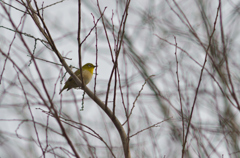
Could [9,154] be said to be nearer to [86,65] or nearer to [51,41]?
[86,65]

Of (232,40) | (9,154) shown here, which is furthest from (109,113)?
(232,40)

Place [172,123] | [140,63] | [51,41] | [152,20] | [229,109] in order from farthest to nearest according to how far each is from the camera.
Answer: [152,20] → [140,63] → [172,123] → [229,109] → [51,41]

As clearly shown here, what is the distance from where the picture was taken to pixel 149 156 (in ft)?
17.3

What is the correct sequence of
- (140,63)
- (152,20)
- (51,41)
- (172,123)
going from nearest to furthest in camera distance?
(51,41)
(172,123)
(140,63)
(152,20)

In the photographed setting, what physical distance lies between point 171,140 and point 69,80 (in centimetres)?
243

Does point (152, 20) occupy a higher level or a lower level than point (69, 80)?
higher

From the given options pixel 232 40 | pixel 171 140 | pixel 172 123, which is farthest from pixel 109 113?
pixel 232 40

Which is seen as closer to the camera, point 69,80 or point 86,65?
point 69,80

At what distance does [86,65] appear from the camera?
21.0 feet

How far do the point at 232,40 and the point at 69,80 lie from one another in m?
3.41

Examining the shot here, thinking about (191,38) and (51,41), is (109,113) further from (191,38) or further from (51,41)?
(191,38)

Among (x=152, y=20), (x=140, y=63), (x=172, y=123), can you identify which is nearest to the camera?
(x=172, y=123)

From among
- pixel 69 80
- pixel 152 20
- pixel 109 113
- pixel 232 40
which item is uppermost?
pixel 152 20

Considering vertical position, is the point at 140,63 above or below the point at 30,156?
above
